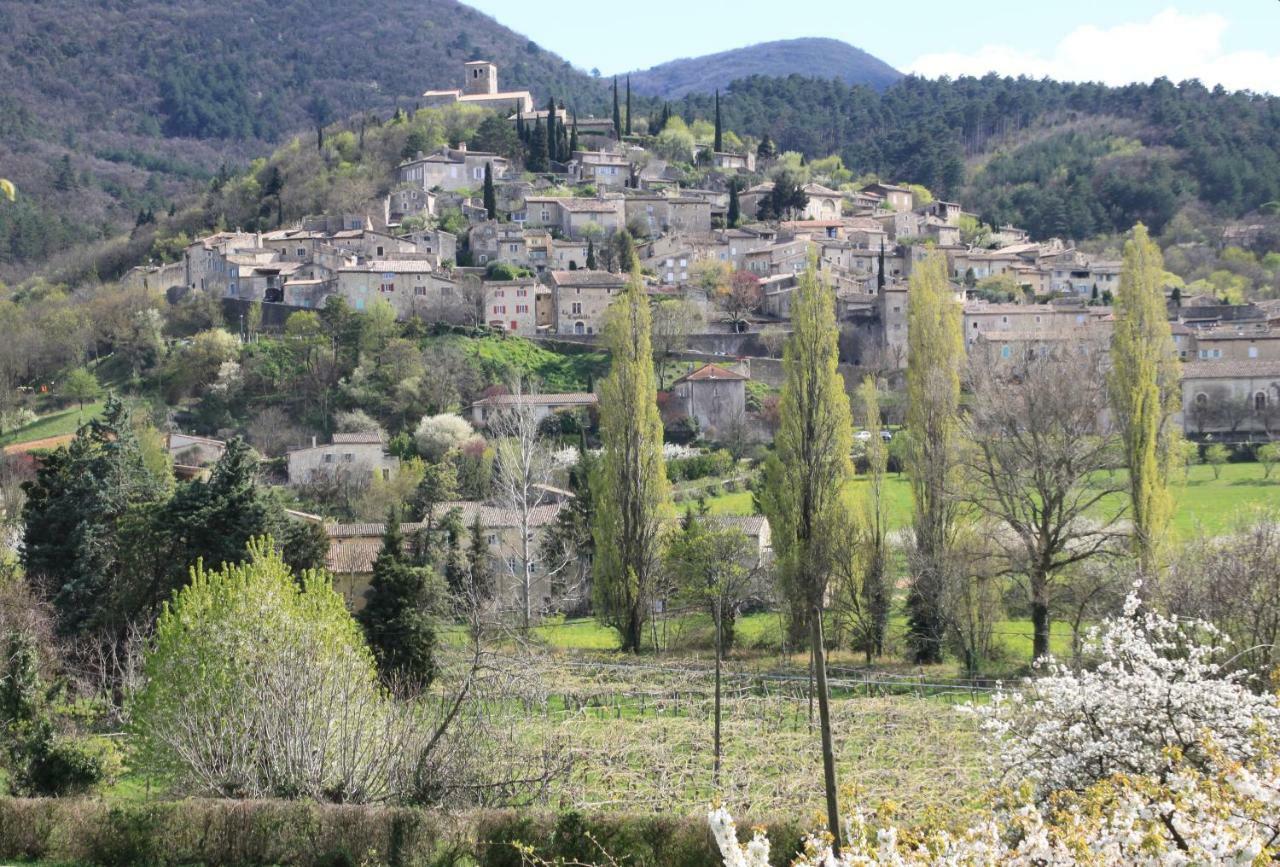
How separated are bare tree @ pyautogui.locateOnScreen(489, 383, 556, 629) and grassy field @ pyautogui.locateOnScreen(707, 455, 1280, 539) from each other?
5.34 m

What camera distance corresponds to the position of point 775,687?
22.9 m

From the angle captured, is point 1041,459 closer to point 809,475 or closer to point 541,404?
point 809,475

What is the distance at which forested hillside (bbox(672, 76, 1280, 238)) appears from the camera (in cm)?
10162

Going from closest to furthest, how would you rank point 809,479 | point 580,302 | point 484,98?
1. point 809,479
2. point 580,302
3. point 484,98

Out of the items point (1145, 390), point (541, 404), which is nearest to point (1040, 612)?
point (1145, 390)

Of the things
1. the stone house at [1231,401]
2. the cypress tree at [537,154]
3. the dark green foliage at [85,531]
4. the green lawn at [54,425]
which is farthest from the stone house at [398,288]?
the dark green foliage at [85,531]

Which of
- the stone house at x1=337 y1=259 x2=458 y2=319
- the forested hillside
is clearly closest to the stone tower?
the forested hillside

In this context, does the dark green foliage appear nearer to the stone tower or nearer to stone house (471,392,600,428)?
stone house (471,392,600,428)

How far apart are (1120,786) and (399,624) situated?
15.7 meters

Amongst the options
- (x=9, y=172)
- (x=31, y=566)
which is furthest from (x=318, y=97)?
(x=31, y=566)

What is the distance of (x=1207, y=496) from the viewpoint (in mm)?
39875

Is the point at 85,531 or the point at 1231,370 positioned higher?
the point at 1231,370

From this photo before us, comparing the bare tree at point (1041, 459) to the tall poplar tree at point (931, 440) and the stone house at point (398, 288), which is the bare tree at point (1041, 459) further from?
the stone house at point (398, 288)

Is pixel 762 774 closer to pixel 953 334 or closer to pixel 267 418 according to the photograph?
pixel 953 334
